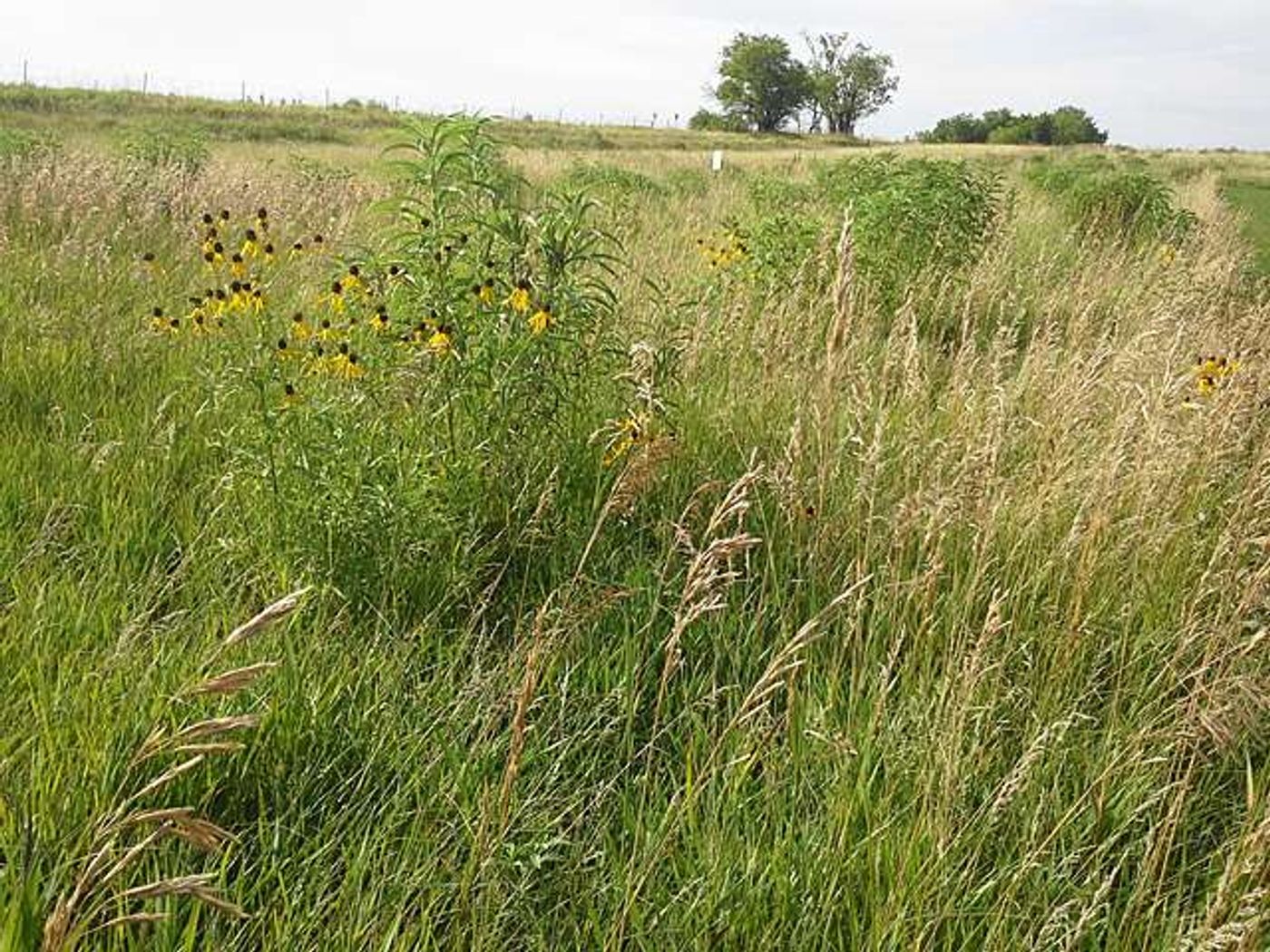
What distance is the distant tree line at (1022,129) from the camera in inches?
3246

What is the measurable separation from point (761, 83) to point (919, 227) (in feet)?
273

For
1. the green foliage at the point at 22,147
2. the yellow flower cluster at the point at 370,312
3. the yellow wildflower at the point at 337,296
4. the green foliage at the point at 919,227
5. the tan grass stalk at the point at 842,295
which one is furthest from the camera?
the green foliage at the point at 22,147

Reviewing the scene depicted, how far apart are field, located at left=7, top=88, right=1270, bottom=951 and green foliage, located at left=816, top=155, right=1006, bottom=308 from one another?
6.67 ft

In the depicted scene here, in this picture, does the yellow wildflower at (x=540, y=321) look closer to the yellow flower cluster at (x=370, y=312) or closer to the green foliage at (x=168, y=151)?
the yellow flower cluster at (x=370, y=312)

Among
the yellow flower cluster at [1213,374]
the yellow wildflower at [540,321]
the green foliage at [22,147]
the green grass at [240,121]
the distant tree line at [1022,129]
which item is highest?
the distant tree line at [1022,129]

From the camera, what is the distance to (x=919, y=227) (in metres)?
6.04

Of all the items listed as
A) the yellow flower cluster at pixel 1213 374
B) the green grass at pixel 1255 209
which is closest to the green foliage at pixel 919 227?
the yellow flower cluster at pixel 1213 374

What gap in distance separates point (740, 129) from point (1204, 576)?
85.9 meters

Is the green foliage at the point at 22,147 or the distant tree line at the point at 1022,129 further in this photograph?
the distant tree line at the point at 1022,129

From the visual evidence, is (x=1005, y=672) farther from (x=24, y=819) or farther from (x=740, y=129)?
(x=740, y=129)

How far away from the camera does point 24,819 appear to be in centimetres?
136

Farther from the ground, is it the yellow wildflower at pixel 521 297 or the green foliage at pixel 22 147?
the green foliage at pixel 22 147

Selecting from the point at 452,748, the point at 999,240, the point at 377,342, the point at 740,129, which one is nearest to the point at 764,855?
the point at 452,748

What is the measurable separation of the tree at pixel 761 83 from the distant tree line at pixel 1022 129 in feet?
38.5
